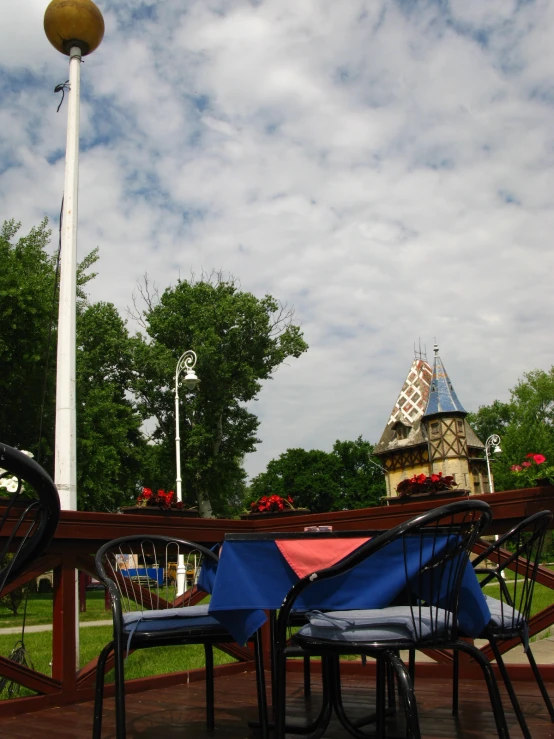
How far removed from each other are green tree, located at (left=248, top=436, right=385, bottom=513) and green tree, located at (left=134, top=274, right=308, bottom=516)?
2717cm

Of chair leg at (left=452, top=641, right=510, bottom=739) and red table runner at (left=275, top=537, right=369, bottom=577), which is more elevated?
red table runner at (left=275, top=537, right=369, bottom=577)

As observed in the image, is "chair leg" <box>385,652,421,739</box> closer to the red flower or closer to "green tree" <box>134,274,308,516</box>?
the red flower

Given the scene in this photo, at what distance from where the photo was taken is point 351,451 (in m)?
59.4

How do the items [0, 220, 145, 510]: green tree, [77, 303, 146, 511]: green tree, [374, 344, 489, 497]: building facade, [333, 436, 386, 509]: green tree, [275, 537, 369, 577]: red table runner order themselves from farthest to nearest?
[333, 436, 386, 509]: green tree → [374, 344, 489, 497]: building facade → [77, 303, 146, 511]: green tree → [0, 220, 145, 510]: green tree → [275, 537, 369, 577]: red table runner

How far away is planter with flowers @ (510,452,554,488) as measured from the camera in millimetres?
4242

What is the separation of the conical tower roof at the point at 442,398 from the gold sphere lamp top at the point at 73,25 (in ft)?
127

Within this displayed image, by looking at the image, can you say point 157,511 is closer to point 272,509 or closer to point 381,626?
point 272,509

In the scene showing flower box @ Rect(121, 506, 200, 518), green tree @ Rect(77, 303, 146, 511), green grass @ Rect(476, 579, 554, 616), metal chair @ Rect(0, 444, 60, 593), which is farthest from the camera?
green tree @ Rect(77, 303, 146, 511)

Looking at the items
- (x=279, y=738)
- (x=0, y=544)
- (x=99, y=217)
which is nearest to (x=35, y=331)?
(x=99, y=217)

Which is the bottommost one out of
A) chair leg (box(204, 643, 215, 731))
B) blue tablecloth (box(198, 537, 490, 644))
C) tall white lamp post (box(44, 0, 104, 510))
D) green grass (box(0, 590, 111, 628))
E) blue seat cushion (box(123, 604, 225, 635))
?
green grass (box(0, 590, 111, 628))

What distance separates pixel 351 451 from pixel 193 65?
52.6 meters

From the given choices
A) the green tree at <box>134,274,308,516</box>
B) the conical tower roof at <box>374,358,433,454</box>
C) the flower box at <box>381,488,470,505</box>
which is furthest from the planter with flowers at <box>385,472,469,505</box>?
the conical tower roof at <box>374,358,433,454</box>

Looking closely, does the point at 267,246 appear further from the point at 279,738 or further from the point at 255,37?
the point at 279,738

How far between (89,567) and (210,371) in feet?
82.7
